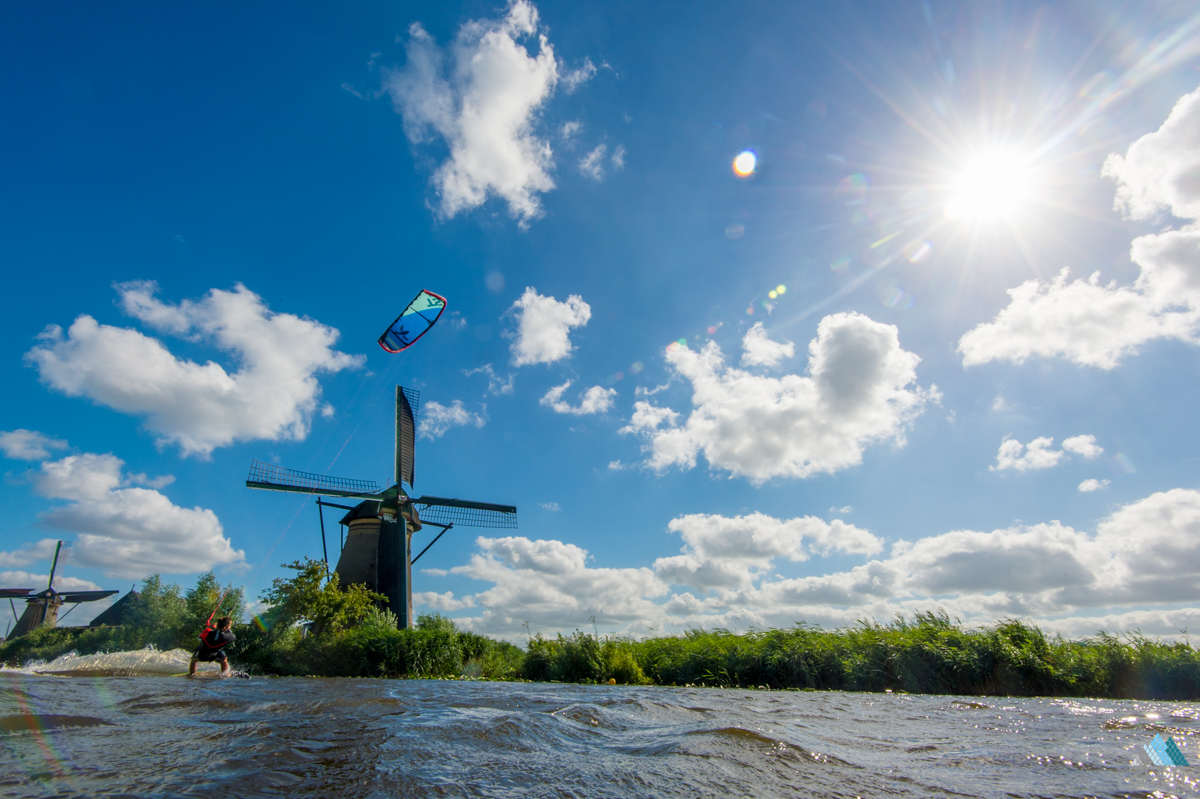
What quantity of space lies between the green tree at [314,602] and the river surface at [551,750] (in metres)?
13.6

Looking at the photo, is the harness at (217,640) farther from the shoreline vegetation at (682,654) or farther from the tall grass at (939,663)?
the tall grass at (939,663)

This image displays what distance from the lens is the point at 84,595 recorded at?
5084cm

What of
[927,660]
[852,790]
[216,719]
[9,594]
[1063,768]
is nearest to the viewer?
[852,790]

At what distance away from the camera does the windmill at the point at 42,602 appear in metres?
47.1

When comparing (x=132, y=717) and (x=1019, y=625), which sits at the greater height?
(x=1019, y=625)

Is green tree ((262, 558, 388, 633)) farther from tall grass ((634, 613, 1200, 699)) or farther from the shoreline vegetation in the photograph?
tall grass ((634, 613, 1200, 699))

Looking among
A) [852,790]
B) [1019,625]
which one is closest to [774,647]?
[1019,625]

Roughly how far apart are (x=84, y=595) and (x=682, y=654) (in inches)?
2564

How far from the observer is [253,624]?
64.0ft

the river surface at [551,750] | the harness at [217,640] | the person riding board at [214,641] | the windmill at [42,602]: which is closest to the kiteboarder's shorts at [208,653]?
the person riding board at [214,641]

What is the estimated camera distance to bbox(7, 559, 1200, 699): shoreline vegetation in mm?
12070

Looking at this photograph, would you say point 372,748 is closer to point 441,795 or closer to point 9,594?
point 441,795

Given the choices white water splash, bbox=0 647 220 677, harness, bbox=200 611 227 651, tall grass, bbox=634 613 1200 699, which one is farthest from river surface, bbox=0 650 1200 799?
white water splash, bbox=0 647 220 677

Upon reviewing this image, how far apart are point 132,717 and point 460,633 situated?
15942mm
